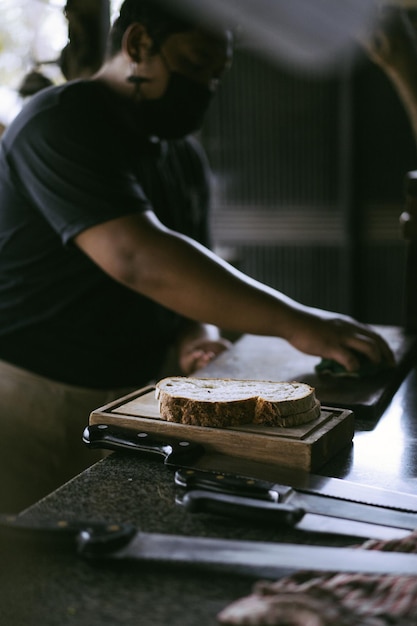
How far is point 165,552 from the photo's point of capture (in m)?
0.77

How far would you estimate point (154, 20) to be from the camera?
1802 mm

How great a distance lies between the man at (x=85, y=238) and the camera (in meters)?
1.62

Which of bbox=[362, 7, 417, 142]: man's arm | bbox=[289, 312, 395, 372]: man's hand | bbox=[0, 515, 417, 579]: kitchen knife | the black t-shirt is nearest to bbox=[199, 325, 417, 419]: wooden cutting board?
bbox=[289, 312, 395, 372]: man's hand

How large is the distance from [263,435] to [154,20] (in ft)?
3.94

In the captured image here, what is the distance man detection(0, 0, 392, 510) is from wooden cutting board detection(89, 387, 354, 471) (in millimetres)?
433

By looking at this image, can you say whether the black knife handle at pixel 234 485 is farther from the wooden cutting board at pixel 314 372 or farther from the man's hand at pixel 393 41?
the man's hand at pixel 393 41

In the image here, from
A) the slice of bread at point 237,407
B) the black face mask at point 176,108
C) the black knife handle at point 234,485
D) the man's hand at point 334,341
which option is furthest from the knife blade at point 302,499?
the black face mask at point 176,108

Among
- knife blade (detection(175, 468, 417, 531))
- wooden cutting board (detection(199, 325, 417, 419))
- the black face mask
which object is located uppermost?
the black face mask

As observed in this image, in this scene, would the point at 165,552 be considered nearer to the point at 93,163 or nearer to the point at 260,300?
the point at 260,300

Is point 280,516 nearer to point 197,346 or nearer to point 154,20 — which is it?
point 197,346

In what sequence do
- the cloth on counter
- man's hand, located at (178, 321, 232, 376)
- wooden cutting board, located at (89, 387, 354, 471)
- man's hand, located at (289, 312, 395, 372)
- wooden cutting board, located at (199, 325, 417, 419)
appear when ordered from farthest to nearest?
man's hand, located at (178, 321, 232, 376) → man's hand, located at (289, 312, 395, 372) → wooden cutting board, located at (199, 325, 417, 419) → wooden cutting board, located at (89, 387, 354, 471) → the cloth on counter

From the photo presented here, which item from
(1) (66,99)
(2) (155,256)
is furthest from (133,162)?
(2) (155,256)

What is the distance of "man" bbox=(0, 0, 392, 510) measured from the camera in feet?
5.32

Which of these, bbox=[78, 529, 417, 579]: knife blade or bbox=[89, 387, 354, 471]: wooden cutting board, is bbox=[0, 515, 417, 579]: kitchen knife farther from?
bbox=[89, 387, 354, 471]: wooden cutting board
